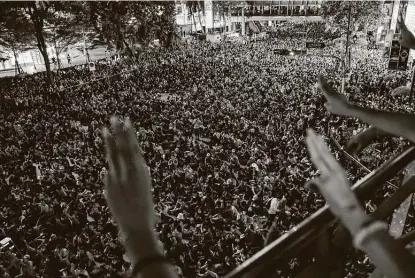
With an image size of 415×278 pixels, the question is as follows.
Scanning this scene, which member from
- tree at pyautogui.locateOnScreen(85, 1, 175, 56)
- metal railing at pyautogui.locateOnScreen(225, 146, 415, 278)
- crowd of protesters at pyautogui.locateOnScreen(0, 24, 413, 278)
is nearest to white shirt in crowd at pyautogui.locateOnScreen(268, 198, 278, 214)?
crowd of protesters at pyautogui.locateOnScreen(0, 24, 413, 278)

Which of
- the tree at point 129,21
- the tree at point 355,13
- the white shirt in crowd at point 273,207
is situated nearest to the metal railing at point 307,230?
the white shirt in crowd at point 273,207

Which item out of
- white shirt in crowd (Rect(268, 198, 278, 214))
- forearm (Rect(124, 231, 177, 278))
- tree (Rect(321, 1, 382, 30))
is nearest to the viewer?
forearm (Rect(124, 231, 177, 278))

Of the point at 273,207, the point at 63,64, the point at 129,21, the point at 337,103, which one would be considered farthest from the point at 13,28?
the point at 337,103

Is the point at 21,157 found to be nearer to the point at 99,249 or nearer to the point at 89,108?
the point at 89,108

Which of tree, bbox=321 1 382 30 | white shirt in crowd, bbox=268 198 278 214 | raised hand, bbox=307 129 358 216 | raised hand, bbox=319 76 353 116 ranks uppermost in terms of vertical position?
raised hand, bbox=319 76 353 116

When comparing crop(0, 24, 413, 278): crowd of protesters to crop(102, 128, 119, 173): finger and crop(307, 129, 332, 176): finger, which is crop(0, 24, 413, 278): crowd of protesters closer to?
crop(307, 129, 332, 176): finger

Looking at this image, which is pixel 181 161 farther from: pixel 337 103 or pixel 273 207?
pixel 337 103
